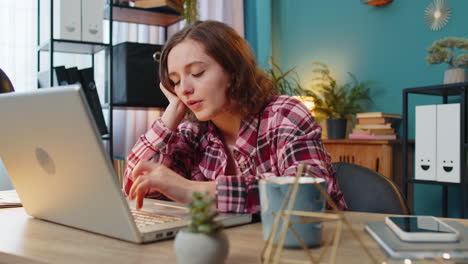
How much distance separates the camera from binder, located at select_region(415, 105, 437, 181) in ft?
7.72

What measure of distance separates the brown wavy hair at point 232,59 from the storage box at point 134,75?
4.77 feet

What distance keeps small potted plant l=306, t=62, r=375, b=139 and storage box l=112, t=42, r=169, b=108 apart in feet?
3.48

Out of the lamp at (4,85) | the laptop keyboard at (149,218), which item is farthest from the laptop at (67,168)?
the lamp at (4,85)

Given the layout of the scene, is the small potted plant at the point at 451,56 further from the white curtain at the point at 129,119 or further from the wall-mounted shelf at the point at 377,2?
the white curtain at the point at 129,119

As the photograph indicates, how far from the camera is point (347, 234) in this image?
69cm

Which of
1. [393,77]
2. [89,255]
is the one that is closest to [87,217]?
[89,255]

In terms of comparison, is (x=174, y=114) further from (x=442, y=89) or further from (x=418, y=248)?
(x=442, y=89)

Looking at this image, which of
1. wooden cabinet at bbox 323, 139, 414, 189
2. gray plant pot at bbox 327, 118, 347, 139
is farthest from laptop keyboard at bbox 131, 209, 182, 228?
gray plant pot at bbox 327, 118, 347, 139

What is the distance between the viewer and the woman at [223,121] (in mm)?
1130

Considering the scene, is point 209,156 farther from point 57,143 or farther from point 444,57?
point 444,57

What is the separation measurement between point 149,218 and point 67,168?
18 centimetres

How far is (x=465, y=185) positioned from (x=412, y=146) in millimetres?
547

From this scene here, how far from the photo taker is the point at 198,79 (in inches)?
46.4

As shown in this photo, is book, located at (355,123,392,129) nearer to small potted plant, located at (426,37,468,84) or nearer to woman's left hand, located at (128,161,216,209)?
small potted plant, located at (426,37,468,84)
